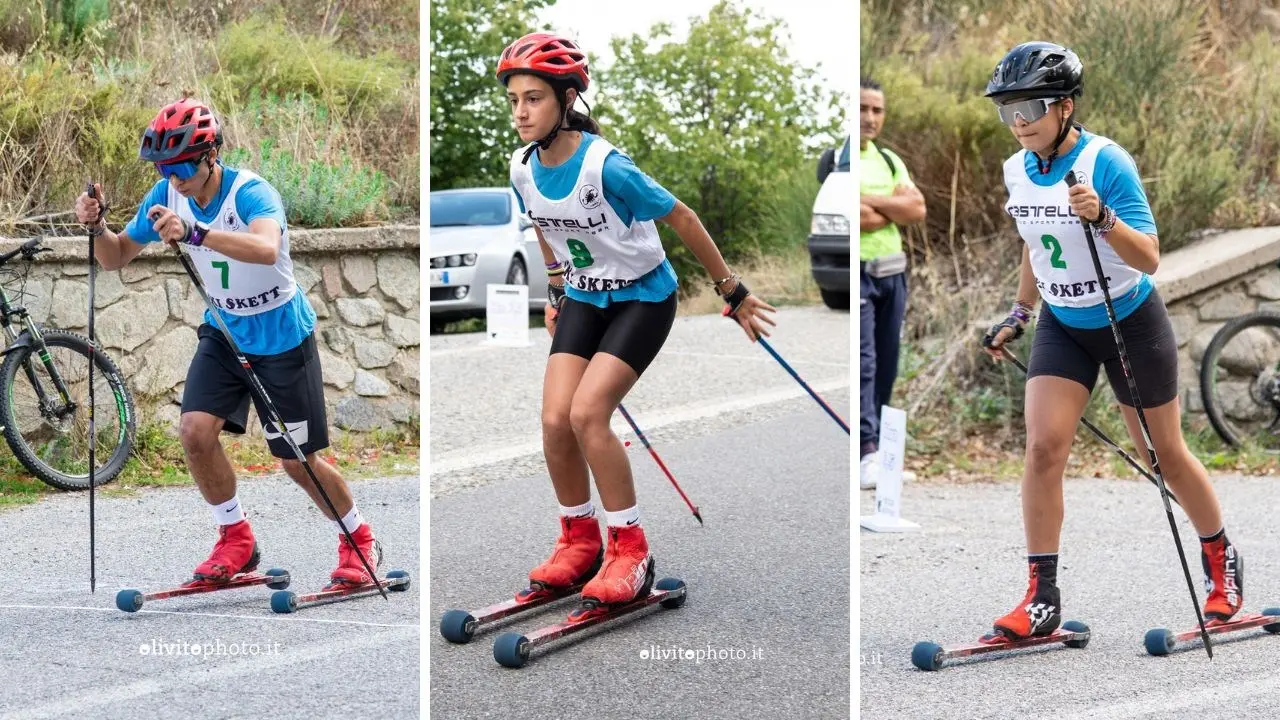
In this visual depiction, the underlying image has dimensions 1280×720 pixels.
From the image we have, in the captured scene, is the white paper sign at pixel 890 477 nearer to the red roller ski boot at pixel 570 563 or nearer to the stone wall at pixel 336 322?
the red roller ski boot at pixel 570 563

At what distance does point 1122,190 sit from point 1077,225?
0.15 metres

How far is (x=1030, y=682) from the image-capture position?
3.96 metres

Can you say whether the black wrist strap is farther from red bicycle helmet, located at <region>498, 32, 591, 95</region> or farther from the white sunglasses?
the white sunglasses

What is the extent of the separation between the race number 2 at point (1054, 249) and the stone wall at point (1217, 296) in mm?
3768

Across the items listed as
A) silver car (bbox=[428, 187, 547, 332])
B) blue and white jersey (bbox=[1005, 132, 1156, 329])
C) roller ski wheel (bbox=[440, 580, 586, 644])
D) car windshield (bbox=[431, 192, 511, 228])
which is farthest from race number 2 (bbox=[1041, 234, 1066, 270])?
car windshield (bbox=[431, 192, 511, 228])

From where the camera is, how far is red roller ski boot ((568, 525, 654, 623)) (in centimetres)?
400

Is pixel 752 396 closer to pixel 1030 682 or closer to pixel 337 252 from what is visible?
pixel 337 252

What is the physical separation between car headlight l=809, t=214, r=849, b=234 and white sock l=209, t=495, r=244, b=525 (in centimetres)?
201

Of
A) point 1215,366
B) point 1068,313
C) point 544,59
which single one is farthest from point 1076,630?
point 1215,366

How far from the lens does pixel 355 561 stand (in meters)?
4.39

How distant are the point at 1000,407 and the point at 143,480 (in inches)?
173

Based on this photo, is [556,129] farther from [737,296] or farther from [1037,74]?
[1037,74]

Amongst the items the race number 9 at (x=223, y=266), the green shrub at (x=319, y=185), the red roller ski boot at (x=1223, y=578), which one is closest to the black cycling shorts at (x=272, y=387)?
the race number 9 at (x=223, y=266)

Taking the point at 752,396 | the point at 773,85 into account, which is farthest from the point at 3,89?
the point at 752,396
